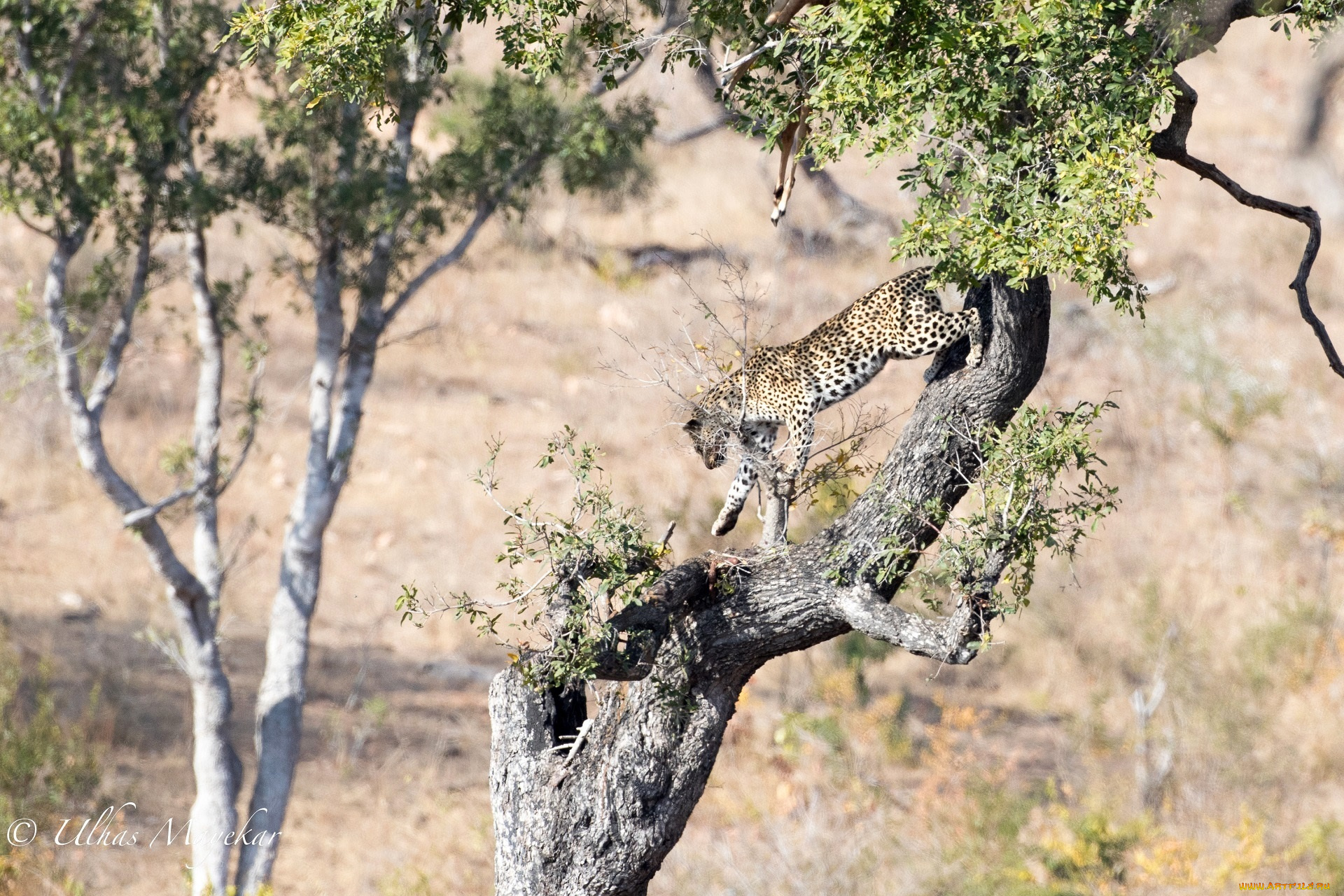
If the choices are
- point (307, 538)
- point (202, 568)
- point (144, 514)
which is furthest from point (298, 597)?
point (144, 514)

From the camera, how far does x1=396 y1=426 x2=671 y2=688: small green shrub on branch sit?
19.1ft

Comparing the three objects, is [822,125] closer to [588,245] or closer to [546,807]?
[546,807]

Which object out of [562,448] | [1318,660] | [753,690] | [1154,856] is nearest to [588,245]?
[753,690]

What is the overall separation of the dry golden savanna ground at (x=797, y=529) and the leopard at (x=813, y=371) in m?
3.85

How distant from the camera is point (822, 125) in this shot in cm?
534

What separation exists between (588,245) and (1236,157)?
41.5 feet

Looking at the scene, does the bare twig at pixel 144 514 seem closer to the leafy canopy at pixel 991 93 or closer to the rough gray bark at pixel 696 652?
the rough gray bark at pixel 696 652

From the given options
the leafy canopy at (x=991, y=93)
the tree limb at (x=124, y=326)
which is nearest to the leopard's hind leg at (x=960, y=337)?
the leafy canopy at (x=991, y=93)

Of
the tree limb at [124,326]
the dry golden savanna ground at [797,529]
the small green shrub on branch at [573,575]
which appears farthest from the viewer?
the dry golden savanna ground at [797,529]

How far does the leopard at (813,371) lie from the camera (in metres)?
6.50

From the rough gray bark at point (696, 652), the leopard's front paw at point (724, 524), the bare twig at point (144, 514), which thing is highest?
the bare twig at point (144, 514)

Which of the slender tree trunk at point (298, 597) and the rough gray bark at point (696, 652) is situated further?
the slender tree trunk at point (298, 597)

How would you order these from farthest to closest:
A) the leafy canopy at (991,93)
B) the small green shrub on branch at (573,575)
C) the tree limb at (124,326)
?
the tree limb at (124,326), the small green shrub on branch at (573,575), the leafy canopy at (991,93)

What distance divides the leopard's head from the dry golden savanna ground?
3.71 metres
